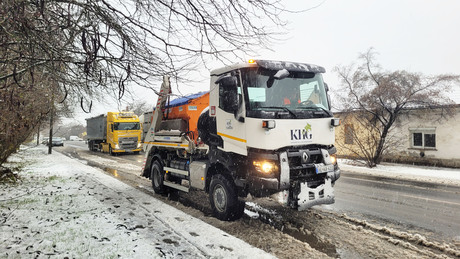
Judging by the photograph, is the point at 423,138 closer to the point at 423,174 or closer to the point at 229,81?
the point at 423,174

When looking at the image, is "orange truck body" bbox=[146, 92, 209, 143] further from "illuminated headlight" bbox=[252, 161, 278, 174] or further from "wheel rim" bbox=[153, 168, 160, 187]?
"illuminated headlight" bbox=[252, 161, 278, 174]

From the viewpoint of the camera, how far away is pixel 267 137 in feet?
14.3

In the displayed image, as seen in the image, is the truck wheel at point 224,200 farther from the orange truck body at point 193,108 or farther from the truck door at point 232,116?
the orange truck body at point 193,108

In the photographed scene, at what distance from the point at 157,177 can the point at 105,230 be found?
340 cm

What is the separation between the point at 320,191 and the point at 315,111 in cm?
143

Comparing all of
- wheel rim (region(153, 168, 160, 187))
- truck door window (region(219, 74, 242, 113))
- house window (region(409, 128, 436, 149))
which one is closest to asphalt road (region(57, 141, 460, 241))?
truck door window (region(219, 74, 242, 113))

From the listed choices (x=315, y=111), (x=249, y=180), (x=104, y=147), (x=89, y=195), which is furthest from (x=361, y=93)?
(x=104, y=147)

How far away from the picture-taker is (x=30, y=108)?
7.50 metres

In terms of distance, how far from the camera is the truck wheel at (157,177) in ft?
24.2

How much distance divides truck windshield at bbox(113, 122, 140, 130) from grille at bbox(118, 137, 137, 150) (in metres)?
0.94

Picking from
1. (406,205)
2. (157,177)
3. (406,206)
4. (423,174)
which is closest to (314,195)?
(406,206)

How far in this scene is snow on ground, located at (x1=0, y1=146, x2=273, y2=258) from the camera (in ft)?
11.7

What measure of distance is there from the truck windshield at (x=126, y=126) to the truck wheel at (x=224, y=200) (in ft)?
64.0

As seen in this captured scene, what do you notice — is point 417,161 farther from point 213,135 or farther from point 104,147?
point 104,147
